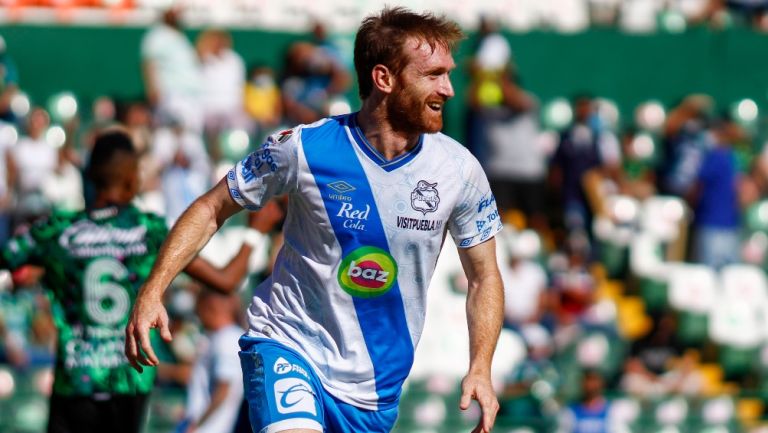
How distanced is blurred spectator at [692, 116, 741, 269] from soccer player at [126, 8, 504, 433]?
38.2 feet

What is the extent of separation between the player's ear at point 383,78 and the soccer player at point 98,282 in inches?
68.6

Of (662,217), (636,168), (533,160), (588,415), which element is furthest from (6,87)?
(662,217)

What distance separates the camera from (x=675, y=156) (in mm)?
18234

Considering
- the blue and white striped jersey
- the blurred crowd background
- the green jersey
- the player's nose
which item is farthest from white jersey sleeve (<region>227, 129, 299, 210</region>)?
the blurred crowd background

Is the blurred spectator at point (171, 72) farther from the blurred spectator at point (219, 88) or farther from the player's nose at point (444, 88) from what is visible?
the player's nose at point (444, 88)

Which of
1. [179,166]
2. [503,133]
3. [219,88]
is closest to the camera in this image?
[179,166]

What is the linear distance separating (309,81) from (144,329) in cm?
1141

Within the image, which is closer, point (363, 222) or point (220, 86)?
point (363, 222)

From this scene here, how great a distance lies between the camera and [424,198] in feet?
19.7

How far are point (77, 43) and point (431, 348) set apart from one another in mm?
6714

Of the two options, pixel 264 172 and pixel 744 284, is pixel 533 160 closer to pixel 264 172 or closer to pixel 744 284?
pixel 744 284

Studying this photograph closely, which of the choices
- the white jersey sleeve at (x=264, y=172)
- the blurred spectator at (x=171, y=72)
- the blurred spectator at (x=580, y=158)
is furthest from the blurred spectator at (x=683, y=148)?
the white jersey sleeve at (x=264, y=172)

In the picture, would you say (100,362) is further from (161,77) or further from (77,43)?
(77,43)

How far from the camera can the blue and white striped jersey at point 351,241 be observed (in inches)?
235
